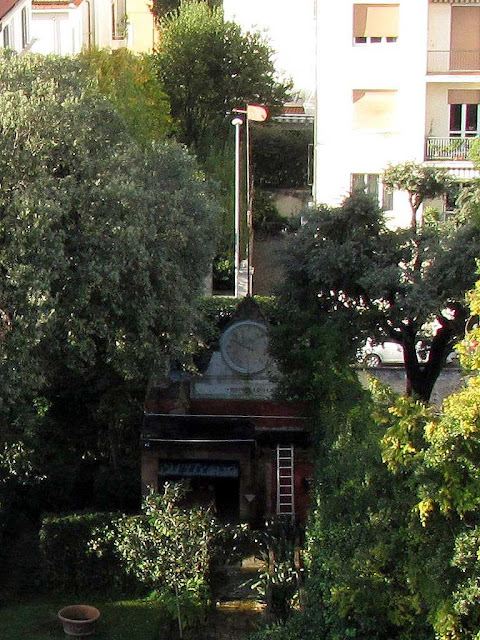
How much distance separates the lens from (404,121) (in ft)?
113

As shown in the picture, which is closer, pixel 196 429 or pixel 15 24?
pixel 196 429

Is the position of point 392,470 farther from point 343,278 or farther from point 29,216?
point 343,278

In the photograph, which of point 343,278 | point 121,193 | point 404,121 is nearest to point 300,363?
point 343,278

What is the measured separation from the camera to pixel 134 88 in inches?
1315

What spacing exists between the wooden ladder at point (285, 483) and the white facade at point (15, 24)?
19.1 meters

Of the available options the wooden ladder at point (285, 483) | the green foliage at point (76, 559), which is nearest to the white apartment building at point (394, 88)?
the wooden ladder at point (285, 483)

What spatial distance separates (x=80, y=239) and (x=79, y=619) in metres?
6.65

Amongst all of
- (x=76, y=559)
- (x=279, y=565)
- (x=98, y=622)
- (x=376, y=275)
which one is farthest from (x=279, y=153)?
(x=98, y=622)

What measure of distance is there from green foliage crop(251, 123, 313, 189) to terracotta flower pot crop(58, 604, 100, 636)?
30.2 meters

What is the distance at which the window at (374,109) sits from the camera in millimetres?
34562

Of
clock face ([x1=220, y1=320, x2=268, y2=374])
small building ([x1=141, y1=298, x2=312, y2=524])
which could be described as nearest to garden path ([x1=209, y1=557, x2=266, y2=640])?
small building ([x1=141, y1=298, x2=312, y2=524])

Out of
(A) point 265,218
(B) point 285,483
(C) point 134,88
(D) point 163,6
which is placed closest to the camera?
(B) point 285,483

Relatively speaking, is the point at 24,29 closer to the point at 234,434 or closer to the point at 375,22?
the point at 375,22

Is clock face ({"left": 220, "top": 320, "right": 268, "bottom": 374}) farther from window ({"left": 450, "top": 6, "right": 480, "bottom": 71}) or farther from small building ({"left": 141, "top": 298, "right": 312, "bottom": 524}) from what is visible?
window ({"left": 450, "top": 6, "right": 480, "bottom": 71})
